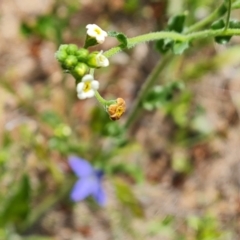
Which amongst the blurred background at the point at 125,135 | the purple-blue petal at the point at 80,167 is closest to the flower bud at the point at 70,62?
the blurred background at the point at 125,135

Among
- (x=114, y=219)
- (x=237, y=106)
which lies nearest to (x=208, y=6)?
(x=237, y=106)

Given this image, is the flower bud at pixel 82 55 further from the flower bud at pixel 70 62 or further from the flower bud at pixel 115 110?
the flower bud at pixel 115 110

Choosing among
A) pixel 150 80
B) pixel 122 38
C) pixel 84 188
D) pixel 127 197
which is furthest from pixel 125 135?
pixel 122 38

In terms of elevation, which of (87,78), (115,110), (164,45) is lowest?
(164,45)

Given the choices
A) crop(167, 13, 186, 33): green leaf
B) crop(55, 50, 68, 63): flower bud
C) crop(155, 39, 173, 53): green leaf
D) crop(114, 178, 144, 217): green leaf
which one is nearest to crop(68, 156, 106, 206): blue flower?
crop(114, 178, 144, 217): green leaf

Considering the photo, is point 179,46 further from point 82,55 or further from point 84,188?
point 84,188

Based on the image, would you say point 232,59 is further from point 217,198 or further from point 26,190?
point 26,190

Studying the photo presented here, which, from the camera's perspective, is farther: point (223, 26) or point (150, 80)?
point (150, 80)
